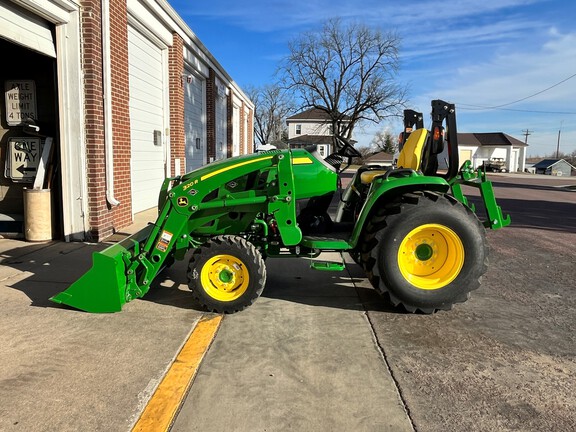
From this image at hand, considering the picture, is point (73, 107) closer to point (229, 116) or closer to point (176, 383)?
point (176, 383)

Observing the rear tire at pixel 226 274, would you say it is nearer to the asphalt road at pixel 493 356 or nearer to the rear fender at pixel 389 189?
the rear fender at pixel 389 189

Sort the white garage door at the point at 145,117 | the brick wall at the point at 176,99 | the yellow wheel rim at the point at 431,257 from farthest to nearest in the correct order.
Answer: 1. the brick wall at the point at 176,99
2. the white garage door at the point at 145,117
3. the yellow wheel rim at the point at 431,257

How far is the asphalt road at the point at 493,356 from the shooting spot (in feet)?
8.41

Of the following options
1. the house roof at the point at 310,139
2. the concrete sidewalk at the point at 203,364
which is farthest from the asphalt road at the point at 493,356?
the house roof at the point at 310,139

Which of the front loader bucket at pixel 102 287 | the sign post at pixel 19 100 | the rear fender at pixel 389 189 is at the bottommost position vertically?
the front loader bucket at pixel 102 287

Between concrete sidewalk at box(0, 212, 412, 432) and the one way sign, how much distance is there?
275cm

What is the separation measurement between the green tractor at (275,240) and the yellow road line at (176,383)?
0.47 m

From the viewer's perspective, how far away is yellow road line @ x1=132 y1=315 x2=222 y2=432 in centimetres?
248

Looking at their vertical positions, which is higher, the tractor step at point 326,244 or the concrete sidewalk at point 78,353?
the tractor step at point 326,244

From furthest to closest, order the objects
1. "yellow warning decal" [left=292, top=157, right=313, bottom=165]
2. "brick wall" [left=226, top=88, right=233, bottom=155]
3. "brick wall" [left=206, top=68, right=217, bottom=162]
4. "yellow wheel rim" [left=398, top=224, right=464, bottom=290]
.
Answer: "brick wall" [left=226, top=88, right=233, bottom=155] < "brick wall" [left=206, top=68, right=217, bottom=162] < "yellow warning decal" [left=292, top=157, right=313, bottom=165] < "yellow wheel rim" [left=398, top=224, right=464, bottom=290]

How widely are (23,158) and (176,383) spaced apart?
18.6ft

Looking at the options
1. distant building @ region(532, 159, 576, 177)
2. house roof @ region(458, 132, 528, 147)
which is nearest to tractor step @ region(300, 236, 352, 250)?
house roof @ region(458, 132, 528, 147)

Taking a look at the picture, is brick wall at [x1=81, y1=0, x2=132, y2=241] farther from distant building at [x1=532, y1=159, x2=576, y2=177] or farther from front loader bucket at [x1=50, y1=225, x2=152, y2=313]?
distant building at [x1=532, y1=159, x2=576, y2=177]

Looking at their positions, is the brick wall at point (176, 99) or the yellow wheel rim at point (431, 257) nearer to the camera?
the yellow wheel rim at point (431, 257)
